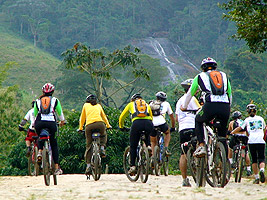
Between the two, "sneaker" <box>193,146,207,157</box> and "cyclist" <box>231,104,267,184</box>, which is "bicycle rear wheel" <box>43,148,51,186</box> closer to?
"sneaker" <box>193,146,207,157</box>

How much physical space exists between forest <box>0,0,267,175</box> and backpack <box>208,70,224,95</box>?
30093mm

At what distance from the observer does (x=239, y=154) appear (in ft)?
40.9

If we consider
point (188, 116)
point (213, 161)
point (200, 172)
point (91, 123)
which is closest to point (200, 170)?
point (200, 172)

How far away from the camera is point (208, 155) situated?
7.92m

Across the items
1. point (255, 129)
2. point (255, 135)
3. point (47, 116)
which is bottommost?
point (255, 135)

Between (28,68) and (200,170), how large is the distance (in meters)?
102

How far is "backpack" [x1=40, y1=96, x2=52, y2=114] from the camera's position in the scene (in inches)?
387

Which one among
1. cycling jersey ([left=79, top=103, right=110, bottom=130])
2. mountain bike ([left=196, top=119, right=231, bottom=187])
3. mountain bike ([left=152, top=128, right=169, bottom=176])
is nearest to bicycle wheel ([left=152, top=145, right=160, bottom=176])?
mountain bike ([left=152, top=128, right=169, bottom=176])

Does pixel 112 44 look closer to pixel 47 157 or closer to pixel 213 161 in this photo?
pixel 47 157

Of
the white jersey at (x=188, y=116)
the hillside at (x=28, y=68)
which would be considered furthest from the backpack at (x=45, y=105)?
the hillside at (x=28, y=68)

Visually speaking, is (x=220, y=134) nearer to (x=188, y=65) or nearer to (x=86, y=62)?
(x=86, y=62)

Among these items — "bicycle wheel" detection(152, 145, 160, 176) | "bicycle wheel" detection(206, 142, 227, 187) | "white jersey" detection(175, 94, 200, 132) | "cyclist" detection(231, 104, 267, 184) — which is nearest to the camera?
"bicycle wheel" detection(206, 142, 227, 187)

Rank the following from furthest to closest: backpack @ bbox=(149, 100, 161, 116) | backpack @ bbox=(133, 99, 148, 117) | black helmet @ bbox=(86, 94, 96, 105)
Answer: backpack @ bbox=(149, 100, 161, 116), black helmet @ bbox=(86, 94, 96, 105), backpack @ bbox=(133, 99, 148, 117)

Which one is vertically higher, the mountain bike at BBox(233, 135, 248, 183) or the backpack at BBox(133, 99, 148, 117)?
the backpack at BBox(133, 99, 148, 117)
